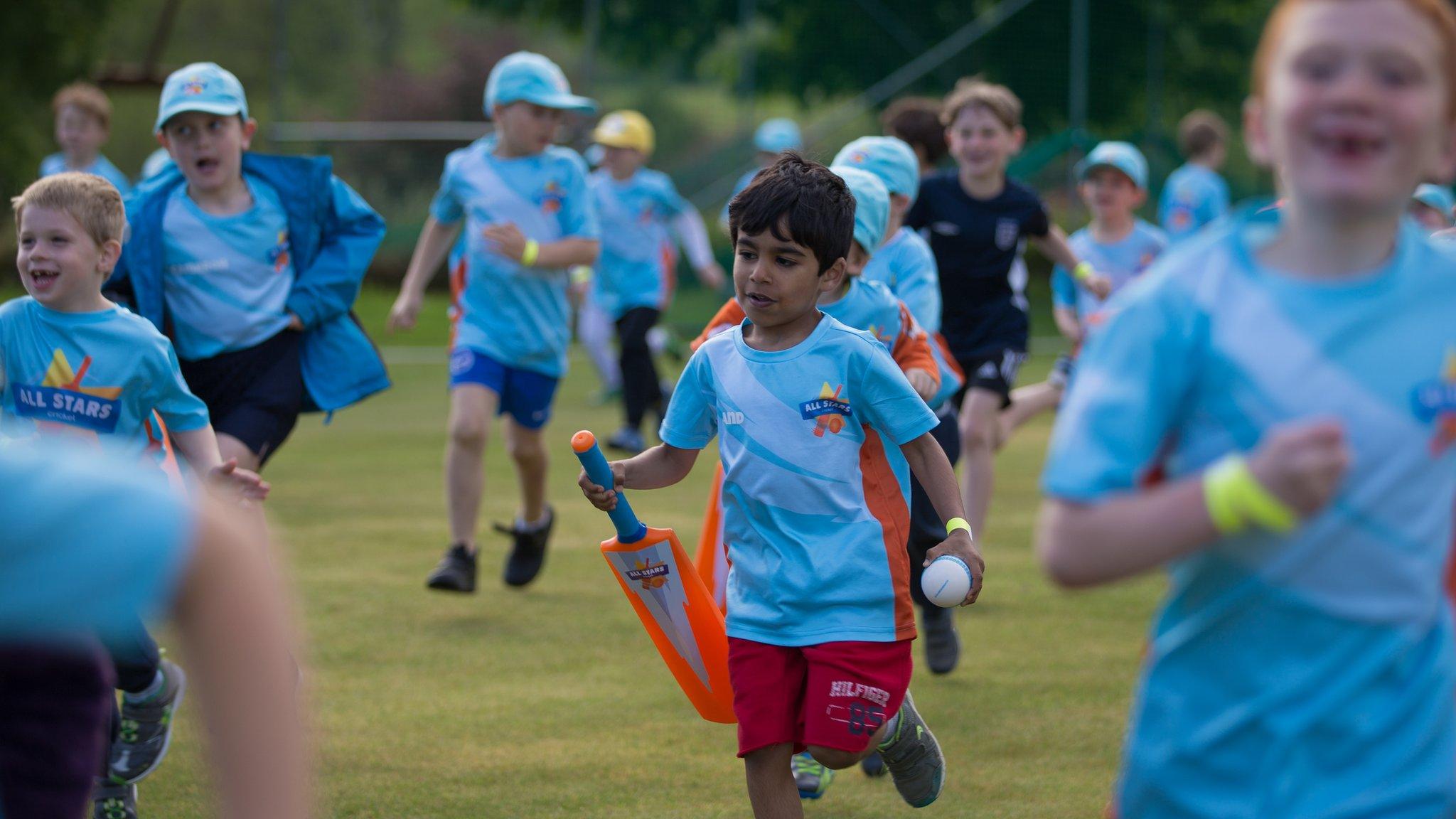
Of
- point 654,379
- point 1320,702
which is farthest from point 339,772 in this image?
point 654,379

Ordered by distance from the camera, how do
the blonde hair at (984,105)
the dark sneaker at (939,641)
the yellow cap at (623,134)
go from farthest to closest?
the yellow cap at (623,134)
the blonde hair at (984,105)
the dark sneaker at (939,641)

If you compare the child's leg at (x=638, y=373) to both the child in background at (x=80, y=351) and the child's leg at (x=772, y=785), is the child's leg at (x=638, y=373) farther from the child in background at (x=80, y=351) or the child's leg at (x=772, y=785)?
the child's leg at (x=772, y=785)

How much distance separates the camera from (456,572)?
25.1 ft

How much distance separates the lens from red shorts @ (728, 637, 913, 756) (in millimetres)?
3873

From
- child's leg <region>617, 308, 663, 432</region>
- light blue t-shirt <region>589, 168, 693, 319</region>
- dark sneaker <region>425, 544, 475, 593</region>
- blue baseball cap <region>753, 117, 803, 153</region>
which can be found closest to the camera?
dark sneaker <region>425, 544, 475, 593</region>

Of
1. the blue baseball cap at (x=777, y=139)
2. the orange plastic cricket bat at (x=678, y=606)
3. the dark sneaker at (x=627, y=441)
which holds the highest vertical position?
the orange plastic cricket bat at (x=678, y=606)

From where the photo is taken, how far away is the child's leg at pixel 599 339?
15641 millimetres

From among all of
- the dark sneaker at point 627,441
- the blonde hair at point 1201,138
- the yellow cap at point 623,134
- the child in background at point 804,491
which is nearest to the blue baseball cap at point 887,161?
the child in background at point 804,491

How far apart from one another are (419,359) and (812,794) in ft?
57.3

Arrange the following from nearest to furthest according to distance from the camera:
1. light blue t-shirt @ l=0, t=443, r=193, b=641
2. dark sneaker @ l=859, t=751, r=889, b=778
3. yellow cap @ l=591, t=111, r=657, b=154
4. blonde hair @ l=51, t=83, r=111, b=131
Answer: light blue t-shirt @ l=0, t=443, r=193, b=641
dark sneaker @ l=859, t=751, r=889, b=778
blonde hair @ l=51, t=83, r=111, b=131
yellow cap @ l=591, t=111, r=657, b=154

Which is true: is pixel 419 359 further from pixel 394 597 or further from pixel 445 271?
pixel 394 597

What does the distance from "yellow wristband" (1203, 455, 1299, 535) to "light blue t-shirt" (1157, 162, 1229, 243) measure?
45.6 feet

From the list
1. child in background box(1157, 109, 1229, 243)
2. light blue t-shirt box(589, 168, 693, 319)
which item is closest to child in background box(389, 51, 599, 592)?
light blue t-shirt box(589, 168, 693, 319)

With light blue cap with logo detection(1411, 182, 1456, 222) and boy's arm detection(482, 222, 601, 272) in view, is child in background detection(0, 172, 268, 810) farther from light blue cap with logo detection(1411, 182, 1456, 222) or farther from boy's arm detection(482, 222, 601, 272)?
light blue cap with logo detection(1411, 182, 1456, 222)
